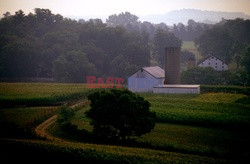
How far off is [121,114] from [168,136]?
23.8 feet

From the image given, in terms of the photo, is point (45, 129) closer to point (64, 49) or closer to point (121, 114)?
point (121, 114)

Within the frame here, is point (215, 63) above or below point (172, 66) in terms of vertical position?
above

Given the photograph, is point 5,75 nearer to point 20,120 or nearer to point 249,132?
point 20,120

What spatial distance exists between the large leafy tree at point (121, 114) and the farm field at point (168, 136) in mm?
1436

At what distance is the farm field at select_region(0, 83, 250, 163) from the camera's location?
72.8ft

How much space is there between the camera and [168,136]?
31.9m

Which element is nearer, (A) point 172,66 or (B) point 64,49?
(A) point 172,66

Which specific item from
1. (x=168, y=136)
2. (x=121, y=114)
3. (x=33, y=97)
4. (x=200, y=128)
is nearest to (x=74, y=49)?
(x=33, y=97)

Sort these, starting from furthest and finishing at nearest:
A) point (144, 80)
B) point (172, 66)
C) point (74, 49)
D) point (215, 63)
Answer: point (215, 63), point (74, 49), point (172, 66), point (144, 80)

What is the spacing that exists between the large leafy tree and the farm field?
1.44m

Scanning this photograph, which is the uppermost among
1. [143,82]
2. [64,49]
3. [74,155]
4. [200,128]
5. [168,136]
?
[64,49]

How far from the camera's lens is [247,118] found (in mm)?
35469

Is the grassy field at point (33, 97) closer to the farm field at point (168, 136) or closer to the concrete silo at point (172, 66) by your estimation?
the farm field at point (168, 136)

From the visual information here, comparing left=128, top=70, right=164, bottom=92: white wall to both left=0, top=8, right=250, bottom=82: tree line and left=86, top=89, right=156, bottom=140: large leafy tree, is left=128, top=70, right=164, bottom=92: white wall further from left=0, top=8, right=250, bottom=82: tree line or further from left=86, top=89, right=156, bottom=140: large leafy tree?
left=86, top=89, right=156, bottom=140: large leafy tree
